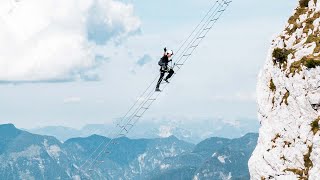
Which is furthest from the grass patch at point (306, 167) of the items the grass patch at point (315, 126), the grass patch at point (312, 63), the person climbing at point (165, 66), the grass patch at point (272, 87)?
the person climbing at point (165, 66)

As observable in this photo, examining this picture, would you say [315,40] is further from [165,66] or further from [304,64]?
[165,66]

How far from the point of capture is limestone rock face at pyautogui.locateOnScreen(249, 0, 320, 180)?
429 ft

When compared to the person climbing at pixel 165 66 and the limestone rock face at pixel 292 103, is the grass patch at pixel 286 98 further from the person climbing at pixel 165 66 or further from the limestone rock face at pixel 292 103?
the person climbing at pixel 165 66

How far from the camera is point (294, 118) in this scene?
140500mm

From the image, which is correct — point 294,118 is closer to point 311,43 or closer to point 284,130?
point 284,130

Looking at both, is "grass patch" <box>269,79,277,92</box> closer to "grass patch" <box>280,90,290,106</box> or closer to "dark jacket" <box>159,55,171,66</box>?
"grass patch" <box>280,90,290,106</box>

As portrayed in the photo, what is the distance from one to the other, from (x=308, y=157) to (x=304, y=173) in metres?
4.58

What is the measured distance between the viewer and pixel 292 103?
467 ft

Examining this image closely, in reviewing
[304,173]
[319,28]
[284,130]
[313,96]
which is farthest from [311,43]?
[304,173]

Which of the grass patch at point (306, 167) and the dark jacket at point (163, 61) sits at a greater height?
the dark jacket at point (163, 61)

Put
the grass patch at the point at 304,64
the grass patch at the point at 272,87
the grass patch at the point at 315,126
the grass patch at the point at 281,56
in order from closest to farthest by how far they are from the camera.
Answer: the grass patch at the point at 315,126 < the grass patch at the point at 304,64 < the grass patch at the point at 281,56 < the grass patch at the point at 272,87

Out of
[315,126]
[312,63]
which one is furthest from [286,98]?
[315,126]

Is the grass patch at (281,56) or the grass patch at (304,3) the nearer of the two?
the grass patch at (281,56)

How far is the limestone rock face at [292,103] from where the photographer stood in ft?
429
